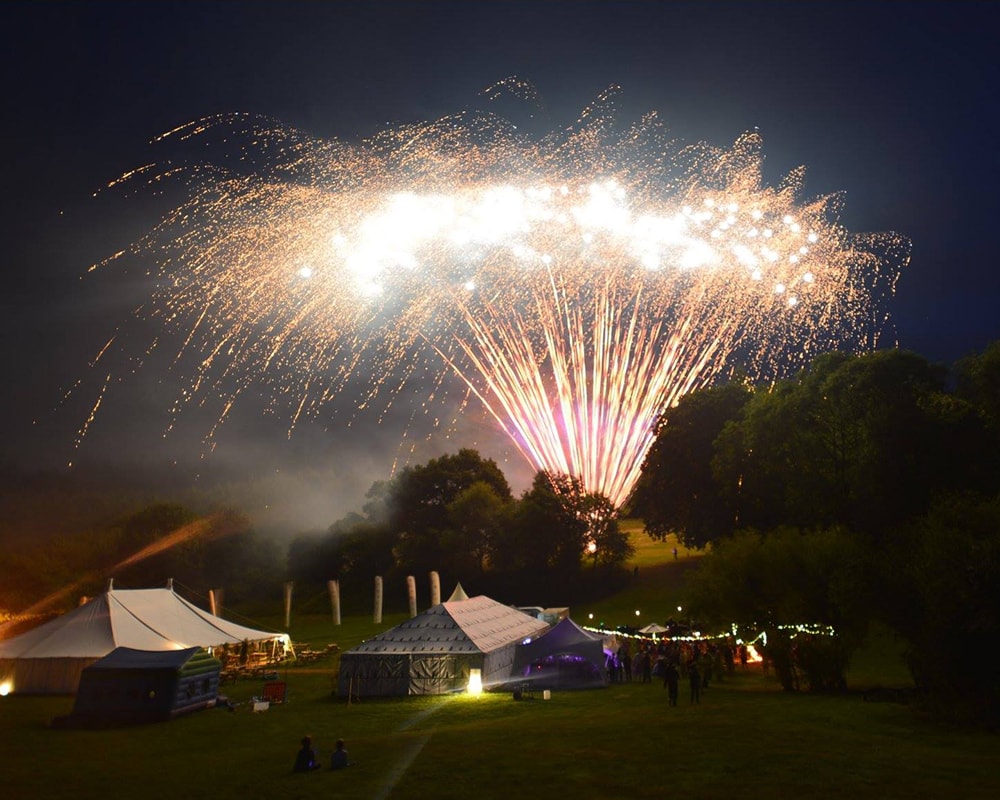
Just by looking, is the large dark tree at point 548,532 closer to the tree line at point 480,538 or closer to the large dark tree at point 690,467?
the tree line at point 480,538

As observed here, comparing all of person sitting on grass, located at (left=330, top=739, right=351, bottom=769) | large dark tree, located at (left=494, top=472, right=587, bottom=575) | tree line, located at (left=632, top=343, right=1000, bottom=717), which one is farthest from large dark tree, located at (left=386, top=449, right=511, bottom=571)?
person sitting on grass, located at (left=330, top=739, right=351, bottom=769)

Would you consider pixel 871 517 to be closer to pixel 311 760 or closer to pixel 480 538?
pixel 311 760

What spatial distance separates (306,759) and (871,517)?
2423cm

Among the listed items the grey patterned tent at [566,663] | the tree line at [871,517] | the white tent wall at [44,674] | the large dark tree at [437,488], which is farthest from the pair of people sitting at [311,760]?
the large dark tree at [437,488]

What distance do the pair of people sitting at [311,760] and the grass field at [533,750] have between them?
295 mm

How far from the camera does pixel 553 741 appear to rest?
17.2m

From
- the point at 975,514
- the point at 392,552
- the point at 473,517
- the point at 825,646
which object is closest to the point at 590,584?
the point at 473,517

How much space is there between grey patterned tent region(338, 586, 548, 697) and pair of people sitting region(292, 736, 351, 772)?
36.5 feet

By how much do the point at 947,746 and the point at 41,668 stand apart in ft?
106

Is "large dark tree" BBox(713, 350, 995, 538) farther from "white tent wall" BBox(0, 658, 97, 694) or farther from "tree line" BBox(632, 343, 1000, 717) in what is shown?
"white tent wall" BBox(0, 658, 97, 694)

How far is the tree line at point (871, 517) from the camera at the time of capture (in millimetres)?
17891

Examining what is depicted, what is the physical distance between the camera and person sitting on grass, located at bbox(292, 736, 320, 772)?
15109 millimetres

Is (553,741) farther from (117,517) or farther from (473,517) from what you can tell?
(117,517)

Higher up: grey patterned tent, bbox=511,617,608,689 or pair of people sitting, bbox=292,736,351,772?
grey patterned tent, bbox=511,617,608,689
